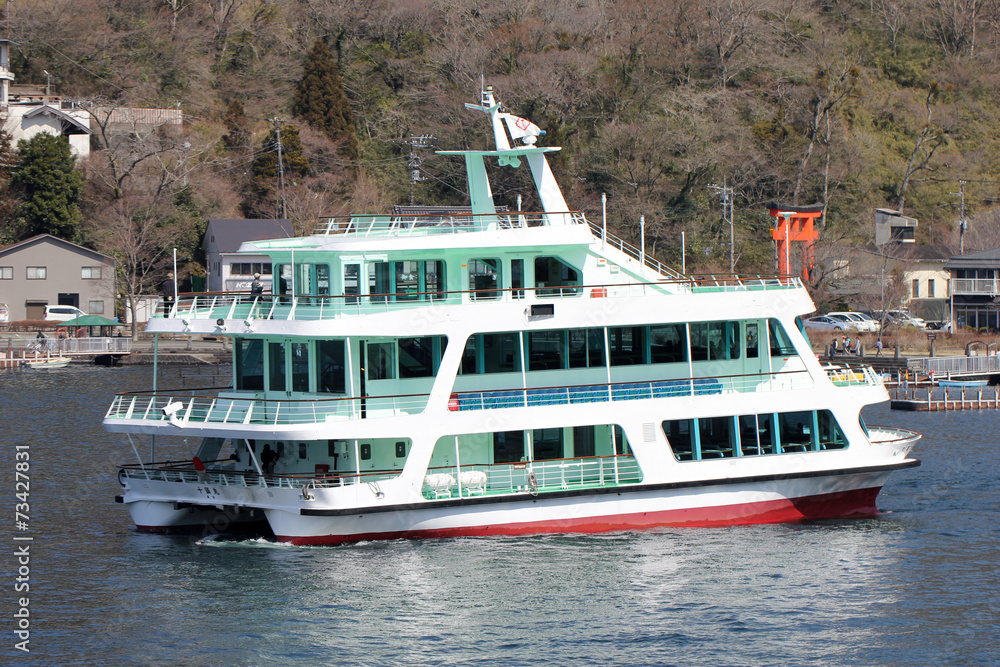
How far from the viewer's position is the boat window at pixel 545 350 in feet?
78.5

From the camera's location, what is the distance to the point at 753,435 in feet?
79.6

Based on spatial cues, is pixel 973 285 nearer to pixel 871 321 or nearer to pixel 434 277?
pixel 871 321

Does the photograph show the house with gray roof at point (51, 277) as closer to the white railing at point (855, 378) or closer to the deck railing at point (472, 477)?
the deck railing at point (472, 477)

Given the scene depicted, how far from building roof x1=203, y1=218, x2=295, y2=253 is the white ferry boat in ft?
166

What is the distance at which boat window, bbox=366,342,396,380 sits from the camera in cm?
2316

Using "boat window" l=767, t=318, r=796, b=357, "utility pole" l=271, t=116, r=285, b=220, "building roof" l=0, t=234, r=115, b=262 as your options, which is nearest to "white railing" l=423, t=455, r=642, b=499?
"boat window" l=767, t=318, r=796, b=357

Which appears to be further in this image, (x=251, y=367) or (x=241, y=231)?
(x=241, y=231)

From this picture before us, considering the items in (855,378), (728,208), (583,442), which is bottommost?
(583,442)

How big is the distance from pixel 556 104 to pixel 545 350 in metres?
56.7

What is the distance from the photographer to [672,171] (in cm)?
7594

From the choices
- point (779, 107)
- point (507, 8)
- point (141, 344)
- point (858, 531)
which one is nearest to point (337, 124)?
point (507, 8)

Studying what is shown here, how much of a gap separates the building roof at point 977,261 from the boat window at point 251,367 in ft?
185

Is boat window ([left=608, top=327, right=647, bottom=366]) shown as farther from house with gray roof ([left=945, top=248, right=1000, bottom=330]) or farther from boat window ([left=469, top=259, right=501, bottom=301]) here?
house with gray roof ([left=945, top=248, right=1000, bottom=330])

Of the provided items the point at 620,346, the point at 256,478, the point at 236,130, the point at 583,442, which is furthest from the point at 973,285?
the point at 256,478
